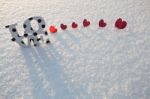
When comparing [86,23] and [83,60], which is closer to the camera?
[83,60]

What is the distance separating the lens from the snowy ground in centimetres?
169

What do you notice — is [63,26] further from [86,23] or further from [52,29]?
[86,23]

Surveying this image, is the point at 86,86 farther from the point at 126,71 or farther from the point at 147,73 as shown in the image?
the point at 147,73

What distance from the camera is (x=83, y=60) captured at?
196cm

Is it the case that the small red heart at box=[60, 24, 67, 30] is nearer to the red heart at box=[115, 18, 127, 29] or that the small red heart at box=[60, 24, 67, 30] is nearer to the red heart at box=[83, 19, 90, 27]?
the red heart at box=[83, 19, 90, 27]

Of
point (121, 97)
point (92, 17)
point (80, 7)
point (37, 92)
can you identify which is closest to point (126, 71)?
point (121, 97)

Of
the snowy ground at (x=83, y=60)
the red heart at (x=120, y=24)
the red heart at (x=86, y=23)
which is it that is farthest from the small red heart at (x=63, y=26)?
the red heart at (x=120, y=24)

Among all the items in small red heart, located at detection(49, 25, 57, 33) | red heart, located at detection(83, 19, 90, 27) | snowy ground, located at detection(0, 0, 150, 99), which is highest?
red heart, located at detection(83, 19, 90, 27)

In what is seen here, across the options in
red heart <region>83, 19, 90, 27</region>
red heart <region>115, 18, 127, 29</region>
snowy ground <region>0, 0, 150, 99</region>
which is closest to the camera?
snowy ground <region>0, 0, 150, 99</region>

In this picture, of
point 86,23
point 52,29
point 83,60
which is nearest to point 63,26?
point 52,29

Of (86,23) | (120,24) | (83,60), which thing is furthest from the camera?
(86,23)

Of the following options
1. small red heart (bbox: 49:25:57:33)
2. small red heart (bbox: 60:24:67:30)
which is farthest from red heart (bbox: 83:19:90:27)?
small red heart (bbox: 49:25:57:33)

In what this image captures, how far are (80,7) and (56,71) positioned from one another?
1.15m

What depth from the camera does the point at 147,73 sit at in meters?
1.76
